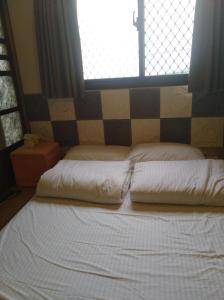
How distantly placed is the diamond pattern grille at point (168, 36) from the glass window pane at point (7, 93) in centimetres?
134

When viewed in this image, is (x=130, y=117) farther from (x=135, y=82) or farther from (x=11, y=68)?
(x=11, y=68)

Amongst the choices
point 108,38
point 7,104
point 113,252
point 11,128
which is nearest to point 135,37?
point 108,38

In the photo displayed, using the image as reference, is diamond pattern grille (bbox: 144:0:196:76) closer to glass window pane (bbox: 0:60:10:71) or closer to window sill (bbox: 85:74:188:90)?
window sill (bbox: 85:74:188:90)

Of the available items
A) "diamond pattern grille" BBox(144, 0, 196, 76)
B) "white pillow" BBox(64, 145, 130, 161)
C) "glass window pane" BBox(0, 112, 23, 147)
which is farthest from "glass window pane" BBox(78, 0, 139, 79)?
"glass window pane" BBox(0, 112, 23, 147)

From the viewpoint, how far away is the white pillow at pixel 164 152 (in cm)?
204

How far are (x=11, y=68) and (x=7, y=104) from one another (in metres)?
0.38

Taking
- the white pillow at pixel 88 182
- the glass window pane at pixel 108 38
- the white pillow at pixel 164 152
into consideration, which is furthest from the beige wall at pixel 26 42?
the white pillow at pixel 164 152

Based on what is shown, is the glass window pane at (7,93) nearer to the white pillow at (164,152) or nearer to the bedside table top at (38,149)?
the bedside table top at (38,149)

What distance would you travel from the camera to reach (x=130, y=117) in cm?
237

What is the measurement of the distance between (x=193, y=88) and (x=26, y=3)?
1.70m

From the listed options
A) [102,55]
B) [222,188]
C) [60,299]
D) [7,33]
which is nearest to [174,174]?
[222,188]

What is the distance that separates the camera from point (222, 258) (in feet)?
3.76

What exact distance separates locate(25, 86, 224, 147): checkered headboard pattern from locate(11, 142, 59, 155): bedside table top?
0.18 meters

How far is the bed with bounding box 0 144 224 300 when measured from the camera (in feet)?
3.38
